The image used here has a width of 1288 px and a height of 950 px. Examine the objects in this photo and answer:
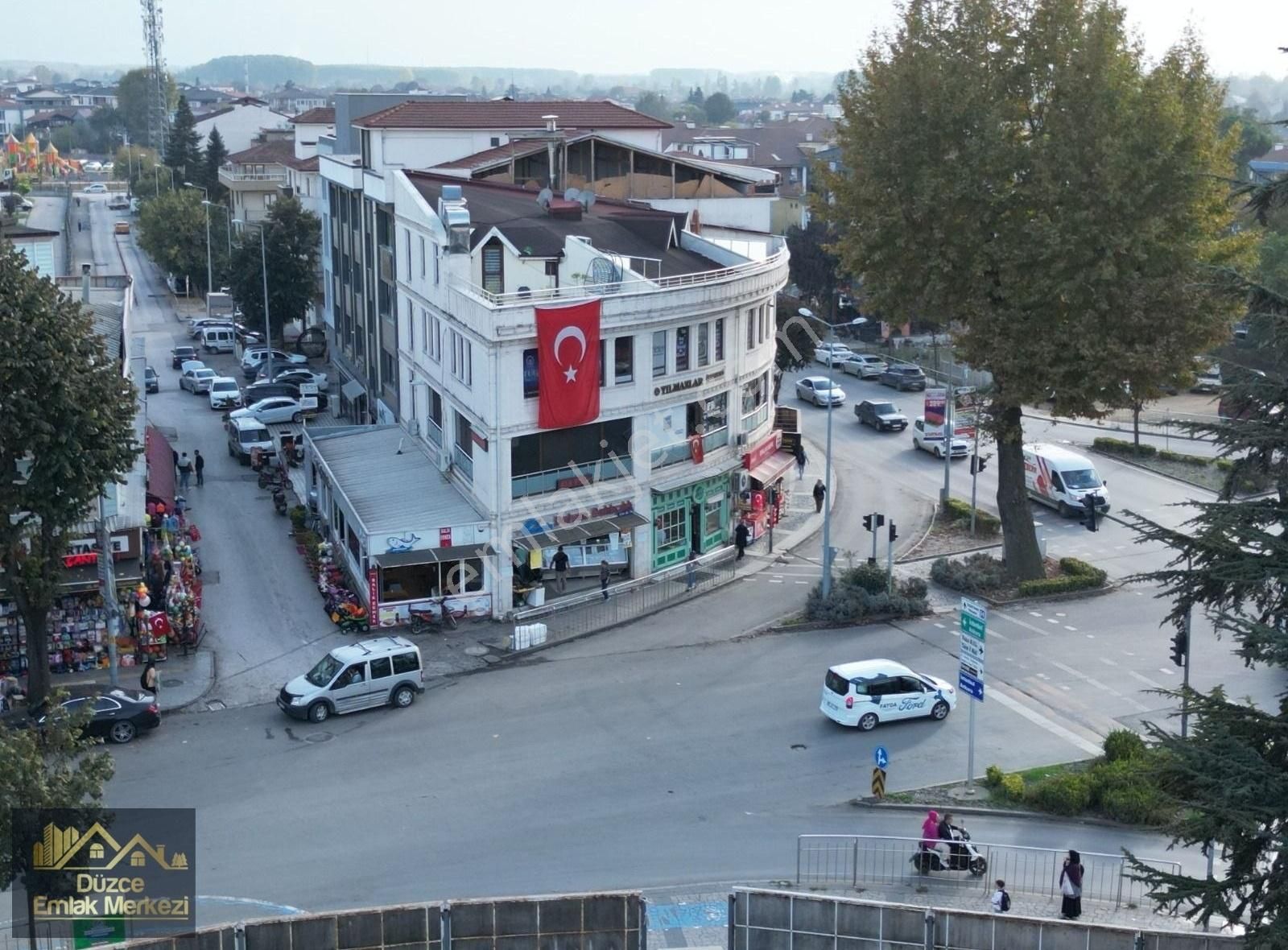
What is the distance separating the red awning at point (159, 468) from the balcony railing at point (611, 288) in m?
11.6

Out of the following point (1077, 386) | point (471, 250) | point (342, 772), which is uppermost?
point (471, 250)

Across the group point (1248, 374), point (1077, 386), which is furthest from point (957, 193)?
point (1248, 374)

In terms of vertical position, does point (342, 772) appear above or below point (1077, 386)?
below

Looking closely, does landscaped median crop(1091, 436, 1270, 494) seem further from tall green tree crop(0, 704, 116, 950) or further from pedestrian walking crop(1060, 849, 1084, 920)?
tall green tree crop(0, 704, 116, 950)

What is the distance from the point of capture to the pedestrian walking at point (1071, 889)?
2162 cm

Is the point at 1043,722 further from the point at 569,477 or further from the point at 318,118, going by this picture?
the point at 318,118

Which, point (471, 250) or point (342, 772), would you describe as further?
point (471, 250)

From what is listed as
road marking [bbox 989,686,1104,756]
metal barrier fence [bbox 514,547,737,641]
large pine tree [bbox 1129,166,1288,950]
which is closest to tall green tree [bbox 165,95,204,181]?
metal barrier fence [bbox 514,547,737,641]

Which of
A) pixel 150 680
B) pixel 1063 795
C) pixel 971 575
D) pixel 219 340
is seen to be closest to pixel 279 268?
pixel 219 340

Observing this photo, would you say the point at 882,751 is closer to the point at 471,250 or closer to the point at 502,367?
the point at 502,367

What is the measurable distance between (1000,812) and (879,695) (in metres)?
4.10

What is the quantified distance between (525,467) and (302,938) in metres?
19.0

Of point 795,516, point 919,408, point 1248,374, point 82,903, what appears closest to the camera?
point 1248,374

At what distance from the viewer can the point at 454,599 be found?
35.9 metres
